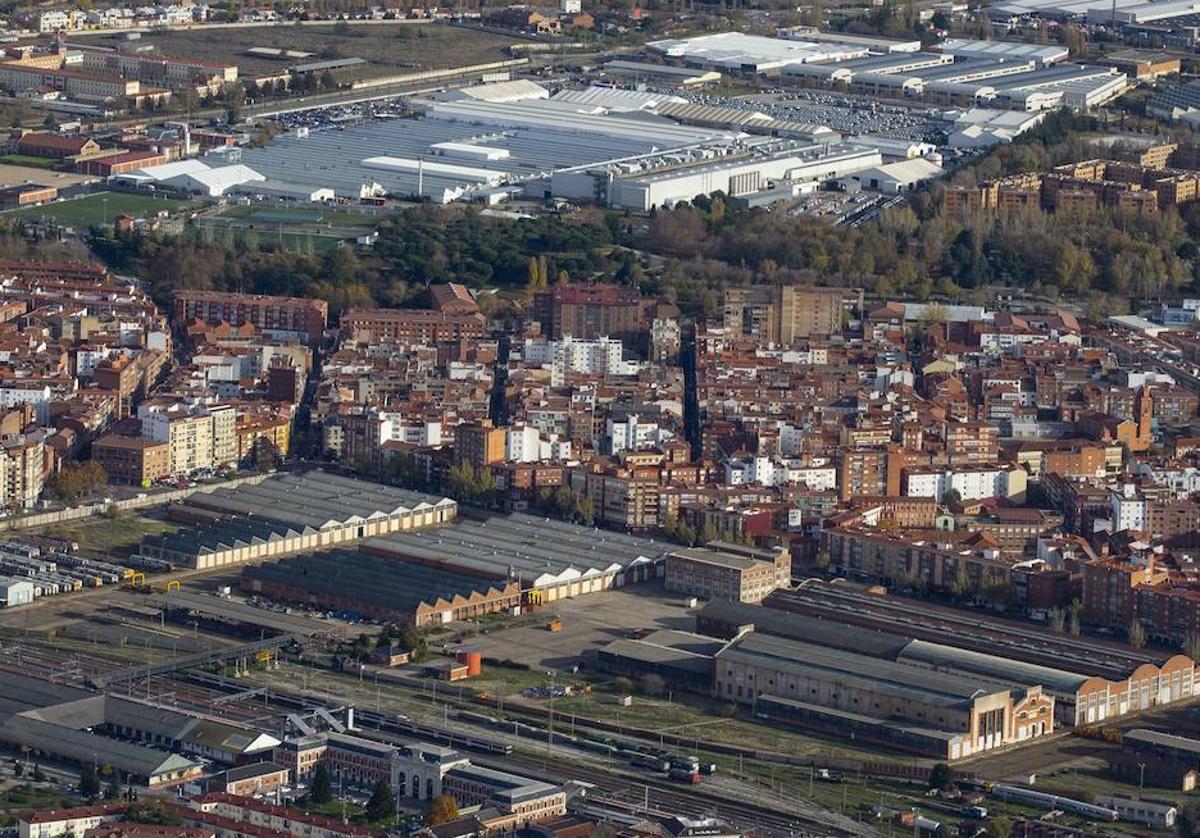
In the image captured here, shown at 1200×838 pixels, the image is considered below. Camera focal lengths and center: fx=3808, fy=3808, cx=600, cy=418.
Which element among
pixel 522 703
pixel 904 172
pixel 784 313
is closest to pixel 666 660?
pixel 522 703

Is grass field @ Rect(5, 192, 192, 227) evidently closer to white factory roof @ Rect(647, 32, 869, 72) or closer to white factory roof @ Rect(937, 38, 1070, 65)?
white factory roof @ Rect(647, 32, 869, 72)

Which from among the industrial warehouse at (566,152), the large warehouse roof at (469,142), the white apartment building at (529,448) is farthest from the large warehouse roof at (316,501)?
the large warehouse roof at (469,142)

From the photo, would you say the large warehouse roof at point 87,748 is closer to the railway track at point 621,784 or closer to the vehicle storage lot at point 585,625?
the railway track at point 621,784

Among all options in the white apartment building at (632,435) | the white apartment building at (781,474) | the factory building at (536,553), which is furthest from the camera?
the white apartment building at (632,435)

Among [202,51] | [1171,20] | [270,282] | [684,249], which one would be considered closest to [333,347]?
[270,282]

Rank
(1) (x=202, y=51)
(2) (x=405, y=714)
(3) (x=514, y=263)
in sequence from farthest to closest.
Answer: (1) (x=202, y=51), (3) (x=514, y=263), (2) (x=405, y=714)

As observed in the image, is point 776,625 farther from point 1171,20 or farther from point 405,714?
point 1171,20

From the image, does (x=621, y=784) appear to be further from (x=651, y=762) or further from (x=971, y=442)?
(x=971, y=442)
